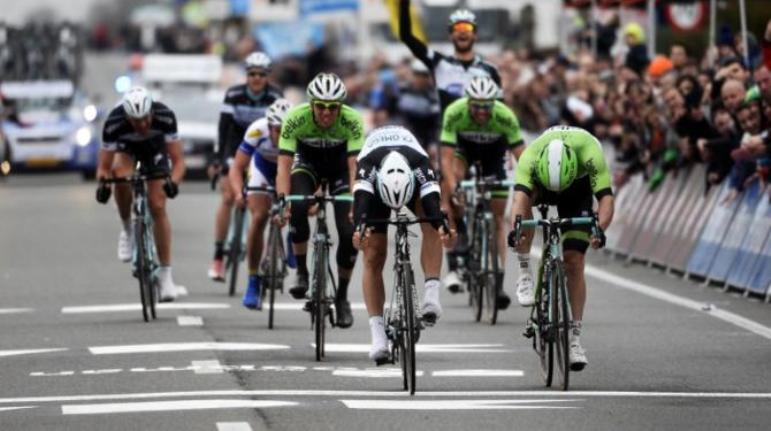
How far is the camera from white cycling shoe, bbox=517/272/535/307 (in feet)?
48.8

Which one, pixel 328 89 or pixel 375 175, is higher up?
pixel 328 89

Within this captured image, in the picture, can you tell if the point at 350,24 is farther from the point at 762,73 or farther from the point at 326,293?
the point at 326,293

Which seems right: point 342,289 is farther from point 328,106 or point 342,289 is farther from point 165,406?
point 165,406

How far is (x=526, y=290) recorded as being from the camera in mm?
14945

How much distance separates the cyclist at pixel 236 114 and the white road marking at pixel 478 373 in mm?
6475

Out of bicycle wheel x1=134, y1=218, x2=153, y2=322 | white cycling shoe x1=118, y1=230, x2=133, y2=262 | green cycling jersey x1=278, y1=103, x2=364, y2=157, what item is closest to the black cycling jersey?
white cycling shoe x1=118, y1=230, x2=133, y2=262

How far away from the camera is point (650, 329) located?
18.0 meters

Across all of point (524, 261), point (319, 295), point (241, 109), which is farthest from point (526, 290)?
point (241, 109)

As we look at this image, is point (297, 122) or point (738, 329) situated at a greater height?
point (297, 122)

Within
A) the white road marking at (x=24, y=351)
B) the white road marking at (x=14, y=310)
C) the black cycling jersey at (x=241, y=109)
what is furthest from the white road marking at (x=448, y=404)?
the black cycling jersey at (x=241, y=109)

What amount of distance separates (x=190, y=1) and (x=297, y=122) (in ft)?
398

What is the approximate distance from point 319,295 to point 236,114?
5.72 meters

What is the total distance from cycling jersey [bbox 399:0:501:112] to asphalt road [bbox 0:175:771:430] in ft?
5.74

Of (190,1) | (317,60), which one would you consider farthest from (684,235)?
(190,1)
